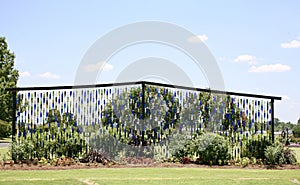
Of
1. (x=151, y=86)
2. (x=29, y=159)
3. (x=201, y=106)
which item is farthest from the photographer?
(x=201, y=106)

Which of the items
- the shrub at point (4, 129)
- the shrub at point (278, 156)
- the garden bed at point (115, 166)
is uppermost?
the shrub at point (4, 129)

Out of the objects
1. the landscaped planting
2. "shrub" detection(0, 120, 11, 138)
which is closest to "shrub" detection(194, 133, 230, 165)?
the landscaped planting

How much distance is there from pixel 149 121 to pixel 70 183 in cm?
597

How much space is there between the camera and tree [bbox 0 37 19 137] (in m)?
31.7

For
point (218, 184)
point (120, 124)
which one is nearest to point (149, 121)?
point (120, 124)

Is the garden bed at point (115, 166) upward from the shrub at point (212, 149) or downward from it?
downward

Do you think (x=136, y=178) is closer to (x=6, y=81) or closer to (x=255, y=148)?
(x=255, y=148)

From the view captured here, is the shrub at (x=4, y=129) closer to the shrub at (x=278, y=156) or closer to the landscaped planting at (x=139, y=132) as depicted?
the landscaped planting at (x=139, y=132)

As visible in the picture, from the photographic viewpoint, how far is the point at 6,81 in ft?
112

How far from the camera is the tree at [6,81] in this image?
104ft

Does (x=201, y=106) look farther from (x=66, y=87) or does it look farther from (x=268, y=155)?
(x=66, y=87)

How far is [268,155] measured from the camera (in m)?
14.2

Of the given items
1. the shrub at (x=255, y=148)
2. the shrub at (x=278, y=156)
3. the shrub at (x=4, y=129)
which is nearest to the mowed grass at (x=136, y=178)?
the shrub at (x=278, y=156)

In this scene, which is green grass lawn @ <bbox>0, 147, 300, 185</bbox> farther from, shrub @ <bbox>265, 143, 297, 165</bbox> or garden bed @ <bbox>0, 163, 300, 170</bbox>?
shrub @ <bbox>265, 143, 297, 165</bbox>
